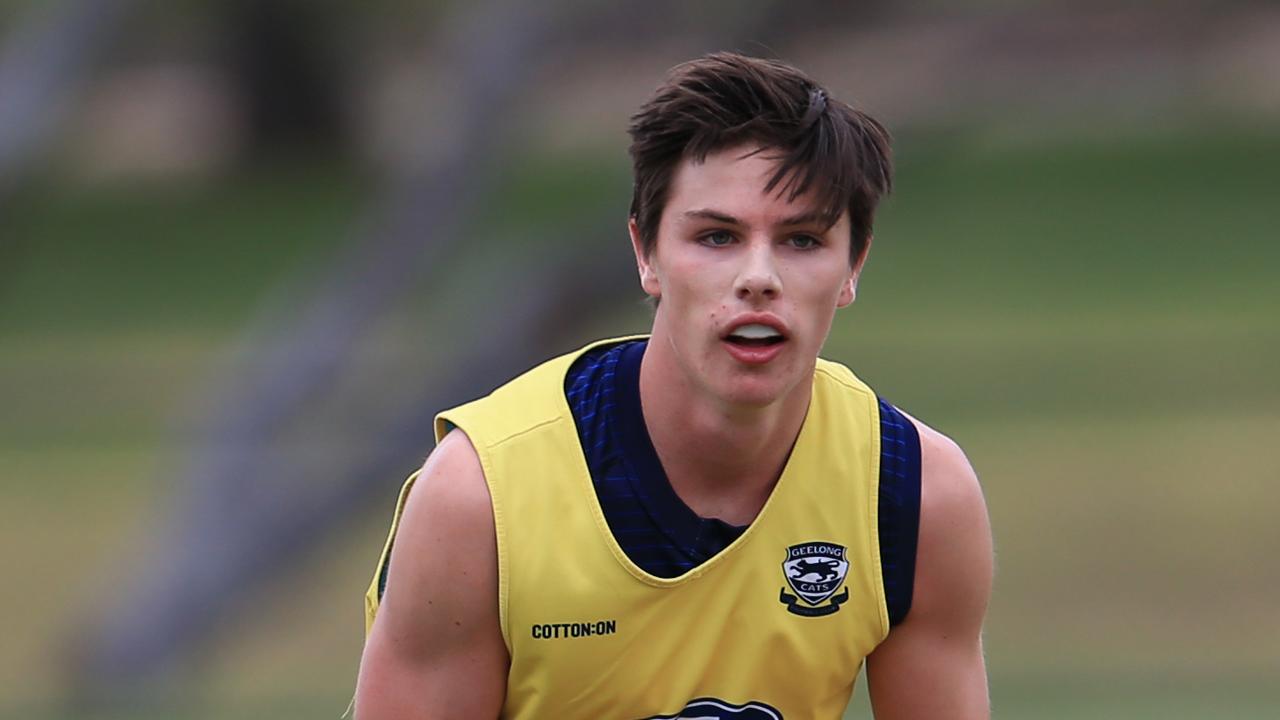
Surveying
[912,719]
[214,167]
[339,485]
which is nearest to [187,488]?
[339,485]

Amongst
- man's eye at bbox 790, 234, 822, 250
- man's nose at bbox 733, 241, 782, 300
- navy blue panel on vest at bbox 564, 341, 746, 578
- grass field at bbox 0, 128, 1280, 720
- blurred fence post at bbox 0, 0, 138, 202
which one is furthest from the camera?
grass field at bbox 0, 128, 1280, 720

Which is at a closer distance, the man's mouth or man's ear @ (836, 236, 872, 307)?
the man's mouth

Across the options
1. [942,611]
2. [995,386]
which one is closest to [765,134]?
[942,611]

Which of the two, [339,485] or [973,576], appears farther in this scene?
[339,485]

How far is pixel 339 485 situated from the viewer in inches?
555

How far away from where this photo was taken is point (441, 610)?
12.2 ft

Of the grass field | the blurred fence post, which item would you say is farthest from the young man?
the blurred fence post

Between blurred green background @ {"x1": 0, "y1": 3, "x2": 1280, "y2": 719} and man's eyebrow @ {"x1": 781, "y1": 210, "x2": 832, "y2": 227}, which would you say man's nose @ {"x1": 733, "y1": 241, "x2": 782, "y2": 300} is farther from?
blurred green background @ {"x1": 0, "y1": 3, "x2": 1280, "y2": 719}

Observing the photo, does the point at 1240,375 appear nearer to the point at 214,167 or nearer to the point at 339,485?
the point at 339,485

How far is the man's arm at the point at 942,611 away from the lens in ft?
12.8

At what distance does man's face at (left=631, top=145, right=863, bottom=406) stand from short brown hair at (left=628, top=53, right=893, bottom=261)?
0.03 m

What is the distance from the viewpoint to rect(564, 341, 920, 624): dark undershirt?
3.84 metres

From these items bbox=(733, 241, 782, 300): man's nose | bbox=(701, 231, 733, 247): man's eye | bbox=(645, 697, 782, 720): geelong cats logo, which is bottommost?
bbox=(645, 697, 782, 720): geelong cats logo

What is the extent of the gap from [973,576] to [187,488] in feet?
34.6
